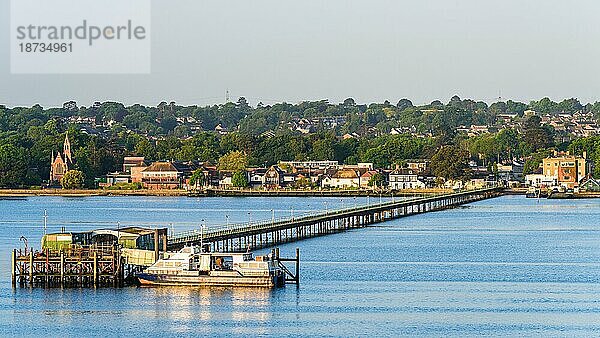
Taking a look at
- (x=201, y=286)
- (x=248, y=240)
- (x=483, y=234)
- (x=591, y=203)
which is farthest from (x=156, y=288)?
(x=591, y=203)

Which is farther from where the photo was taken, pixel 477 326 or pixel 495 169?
pixel 495 169

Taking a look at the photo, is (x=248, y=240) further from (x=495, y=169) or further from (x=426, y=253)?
(x=495, y=169)

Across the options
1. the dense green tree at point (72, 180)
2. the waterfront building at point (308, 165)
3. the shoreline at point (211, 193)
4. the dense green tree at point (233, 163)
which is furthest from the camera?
the dense green tree at point (233, 163)

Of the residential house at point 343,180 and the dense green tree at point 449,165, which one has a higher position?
the dense green tree at point 449,165

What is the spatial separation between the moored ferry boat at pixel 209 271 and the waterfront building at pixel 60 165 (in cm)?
13249

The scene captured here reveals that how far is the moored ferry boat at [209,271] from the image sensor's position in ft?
158

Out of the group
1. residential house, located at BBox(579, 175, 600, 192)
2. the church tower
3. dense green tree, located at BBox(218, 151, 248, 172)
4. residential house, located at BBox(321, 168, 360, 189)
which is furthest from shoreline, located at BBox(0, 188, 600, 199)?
dense green tree, located at BBox(218, 151, 248, 172)

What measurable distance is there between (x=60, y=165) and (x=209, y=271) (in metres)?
136

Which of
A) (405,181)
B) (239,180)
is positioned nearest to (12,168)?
(239,180)

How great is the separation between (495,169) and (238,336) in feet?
508

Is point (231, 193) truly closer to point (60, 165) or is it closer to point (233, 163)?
point (233, 163)

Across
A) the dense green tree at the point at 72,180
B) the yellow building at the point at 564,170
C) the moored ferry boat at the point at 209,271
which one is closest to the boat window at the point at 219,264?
the moored ferry boat at the point at 209,271

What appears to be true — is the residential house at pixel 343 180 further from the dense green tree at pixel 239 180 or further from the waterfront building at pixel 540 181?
the waterfront building at pixel 540 181

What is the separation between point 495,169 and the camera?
631 feet
